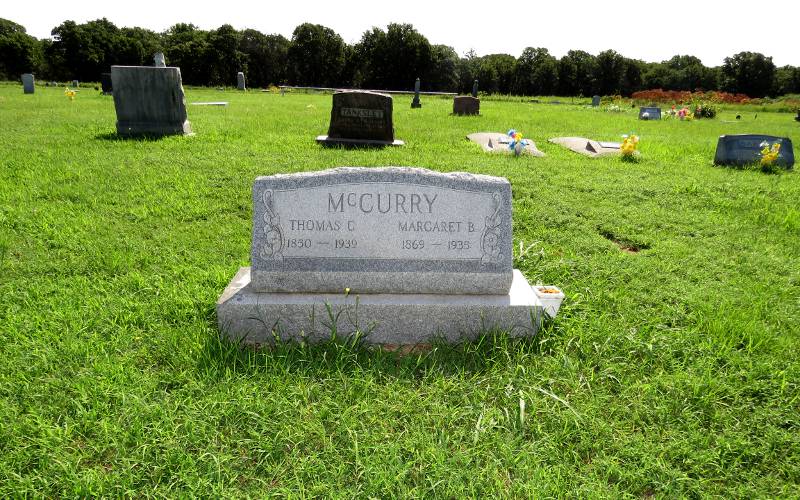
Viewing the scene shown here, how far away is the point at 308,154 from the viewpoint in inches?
299

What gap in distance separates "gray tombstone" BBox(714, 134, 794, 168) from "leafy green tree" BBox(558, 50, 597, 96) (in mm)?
54215

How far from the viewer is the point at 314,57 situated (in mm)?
53906

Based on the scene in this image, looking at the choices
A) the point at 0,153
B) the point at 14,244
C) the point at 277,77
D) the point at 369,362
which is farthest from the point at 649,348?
the point at 277,77

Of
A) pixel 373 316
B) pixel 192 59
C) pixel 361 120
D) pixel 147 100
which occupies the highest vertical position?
pixel 192 59

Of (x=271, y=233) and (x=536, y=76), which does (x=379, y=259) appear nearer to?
(x=271, y=233)

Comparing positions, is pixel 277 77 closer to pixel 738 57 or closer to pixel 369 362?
pixel 738 57

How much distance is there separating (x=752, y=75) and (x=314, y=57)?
4921 centimetres

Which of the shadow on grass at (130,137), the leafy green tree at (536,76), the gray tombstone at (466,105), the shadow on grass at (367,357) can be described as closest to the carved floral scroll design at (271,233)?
the shadow on grass at (367,357)

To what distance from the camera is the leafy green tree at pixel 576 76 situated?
57438 millimetres

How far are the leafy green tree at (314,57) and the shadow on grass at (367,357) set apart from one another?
2154 inches

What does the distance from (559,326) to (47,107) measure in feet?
52.6

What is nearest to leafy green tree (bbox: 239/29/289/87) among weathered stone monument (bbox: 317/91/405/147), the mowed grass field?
weathered stone monument (bbox: 317/91/405/147)

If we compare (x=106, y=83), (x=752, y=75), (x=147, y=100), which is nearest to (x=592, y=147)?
(x=147, y=100)

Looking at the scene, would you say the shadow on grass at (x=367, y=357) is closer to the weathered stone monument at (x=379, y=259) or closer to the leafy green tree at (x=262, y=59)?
Result: the weathered stone monument at (x=379, y=259)
